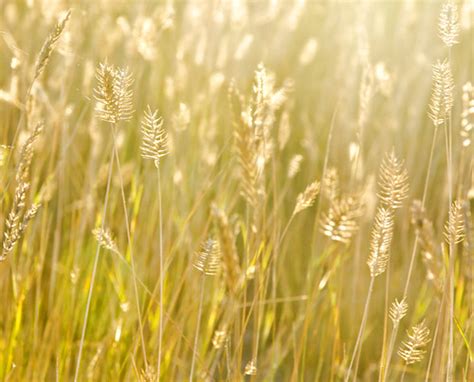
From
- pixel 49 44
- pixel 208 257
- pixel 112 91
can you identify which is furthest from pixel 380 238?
pixel 49 44

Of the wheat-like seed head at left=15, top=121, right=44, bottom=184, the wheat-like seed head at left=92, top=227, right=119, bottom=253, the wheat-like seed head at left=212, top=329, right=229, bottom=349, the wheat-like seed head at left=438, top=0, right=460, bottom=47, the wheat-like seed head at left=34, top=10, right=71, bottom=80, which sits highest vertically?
the wheat-like seed head at left=438, top=0, right=460, bottom=47

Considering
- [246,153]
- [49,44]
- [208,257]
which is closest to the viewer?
[246,153]

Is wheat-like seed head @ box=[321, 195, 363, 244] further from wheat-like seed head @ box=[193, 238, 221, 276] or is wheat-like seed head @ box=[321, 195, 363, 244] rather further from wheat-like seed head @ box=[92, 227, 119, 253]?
wheat-like seed head @ box=[92, 227, 119, 253]

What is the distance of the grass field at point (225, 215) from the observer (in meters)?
0.87

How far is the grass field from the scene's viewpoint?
872 millimetres

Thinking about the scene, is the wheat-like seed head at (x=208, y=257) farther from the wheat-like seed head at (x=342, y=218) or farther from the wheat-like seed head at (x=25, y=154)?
the wheat-like seed head at (x=25, y=154)

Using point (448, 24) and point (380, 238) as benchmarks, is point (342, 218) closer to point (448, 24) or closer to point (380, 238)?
point (380, 238)

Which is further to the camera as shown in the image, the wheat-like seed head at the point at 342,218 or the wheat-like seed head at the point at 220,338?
the wheat-like seed head at the point at 220,338

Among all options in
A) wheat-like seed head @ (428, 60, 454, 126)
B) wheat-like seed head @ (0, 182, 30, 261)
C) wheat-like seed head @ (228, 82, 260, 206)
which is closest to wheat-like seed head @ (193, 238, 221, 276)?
wheat-like seed head @ (228, 82, 260, 206)

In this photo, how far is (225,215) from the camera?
0.70 meters

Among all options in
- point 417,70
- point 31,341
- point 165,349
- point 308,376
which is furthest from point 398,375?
point 417,70

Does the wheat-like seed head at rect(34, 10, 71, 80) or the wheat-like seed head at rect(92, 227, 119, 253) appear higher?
the wheat-like seed head at rect(34, 10, 71, 80)

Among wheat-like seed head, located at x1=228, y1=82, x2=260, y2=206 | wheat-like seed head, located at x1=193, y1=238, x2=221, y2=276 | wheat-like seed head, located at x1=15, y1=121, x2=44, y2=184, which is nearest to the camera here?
wheat-like seed head, located at x1=228, y1=82, x2=260, y2=206

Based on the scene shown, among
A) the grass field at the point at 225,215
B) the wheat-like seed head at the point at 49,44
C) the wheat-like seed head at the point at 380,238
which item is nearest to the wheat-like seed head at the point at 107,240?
Answer: the grass field at the point at 225,215
